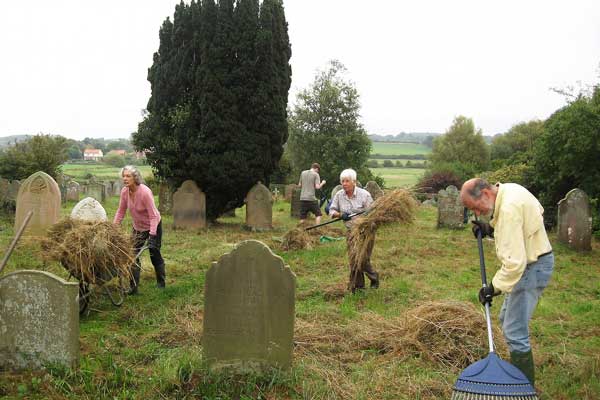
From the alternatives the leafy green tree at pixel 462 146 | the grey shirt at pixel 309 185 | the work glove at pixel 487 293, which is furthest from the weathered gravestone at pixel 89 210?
the leafy green tree at pixel 462 146

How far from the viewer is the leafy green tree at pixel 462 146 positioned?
62312 mm

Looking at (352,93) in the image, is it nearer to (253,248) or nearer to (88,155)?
(253,248)

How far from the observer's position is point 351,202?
9.02m

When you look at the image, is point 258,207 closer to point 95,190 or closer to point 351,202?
point 351,202

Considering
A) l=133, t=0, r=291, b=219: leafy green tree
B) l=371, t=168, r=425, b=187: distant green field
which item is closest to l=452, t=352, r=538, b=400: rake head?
l=133, t=0, r=291, b=219: leafy green tree

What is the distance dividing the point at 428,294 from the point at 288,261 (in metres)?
3.52

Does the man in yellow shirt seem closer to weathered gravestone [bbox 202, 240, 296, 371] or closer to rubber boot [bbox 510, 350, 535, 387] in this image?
rubber boot [bbox 510, 350, 535, 387]

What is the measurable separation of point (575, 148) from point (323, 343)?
11.0 metres

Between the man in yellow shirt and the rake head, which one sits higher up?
the man in yellow shirt

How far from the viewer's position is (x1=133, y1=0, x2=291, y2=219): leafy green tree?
53.5 feet

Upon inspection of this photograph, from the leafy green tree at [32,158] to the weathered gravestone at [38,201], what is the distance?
10.5 m

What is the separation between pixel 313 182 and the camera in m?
16.6

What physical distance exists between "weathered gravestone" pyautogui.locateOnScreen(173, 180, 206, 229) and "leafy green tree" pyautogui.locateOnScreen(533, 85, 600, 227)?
9785 millimetres

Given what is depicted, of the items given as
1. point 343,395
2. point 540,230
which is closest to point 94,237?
point 343,395
